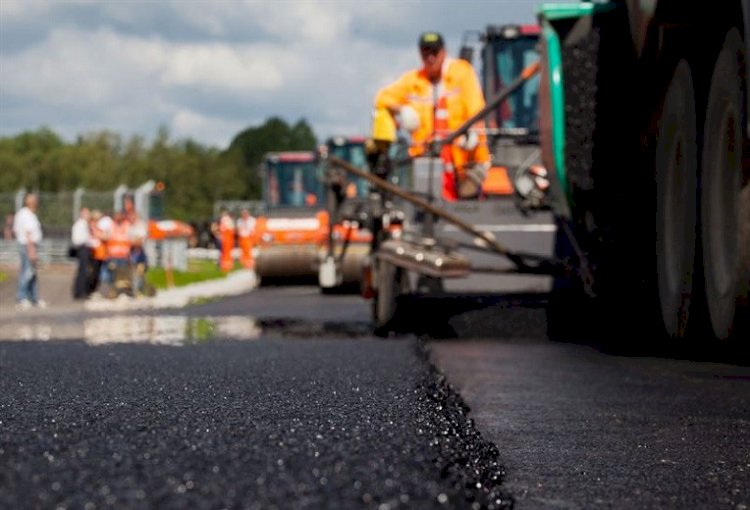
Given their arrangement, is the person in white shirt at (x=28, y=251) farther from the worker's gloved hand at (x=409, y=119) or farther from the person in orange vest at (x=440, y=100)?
the worker's gloved hand at (x=409, y=119)

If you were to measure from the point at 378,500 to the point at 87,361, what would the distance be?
3.87 meters

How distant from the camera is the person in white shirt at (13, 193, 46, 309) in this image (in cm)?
1634

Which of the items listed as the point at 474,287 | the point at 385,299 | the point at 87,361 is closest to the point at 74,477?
the point at 87,361

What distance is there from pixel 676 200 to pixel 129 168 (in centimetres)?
8298

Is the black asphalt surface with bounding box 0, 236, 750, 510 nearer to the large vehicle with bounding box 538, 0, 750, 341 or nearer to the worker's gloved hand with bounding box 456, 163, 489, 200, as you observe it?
the large vehicle with bounding box 538, 0, 750, 341

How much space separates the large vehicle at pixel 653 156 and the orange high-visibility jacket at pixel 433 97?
1.94 meters

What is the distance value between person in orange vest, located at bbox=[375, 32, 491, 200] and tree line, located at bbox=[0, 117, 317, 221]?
6864 cm

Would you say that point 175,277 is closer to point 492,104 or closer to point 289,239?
point 289,239

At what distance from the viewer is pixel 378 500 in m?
2.20

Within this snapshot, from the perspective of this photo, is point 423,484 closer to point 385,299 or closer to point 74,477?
point 74,477

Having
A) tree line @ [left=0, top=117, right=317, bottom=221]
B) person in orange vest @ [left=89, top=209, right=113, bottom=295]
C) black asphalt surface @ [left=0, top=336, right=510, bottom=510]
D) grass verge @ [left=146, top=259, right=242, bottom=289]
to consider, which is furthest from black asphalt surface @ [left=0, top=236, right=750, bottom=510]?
tree line @ [left=0, top=117, right=317, bottom=221]

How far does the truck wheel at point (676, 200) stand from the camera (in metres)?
5.67

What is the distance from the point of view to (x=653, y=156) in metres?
6.27

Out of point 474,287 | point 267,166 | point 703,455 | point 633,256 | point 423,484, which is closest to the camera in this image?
point 423,484
